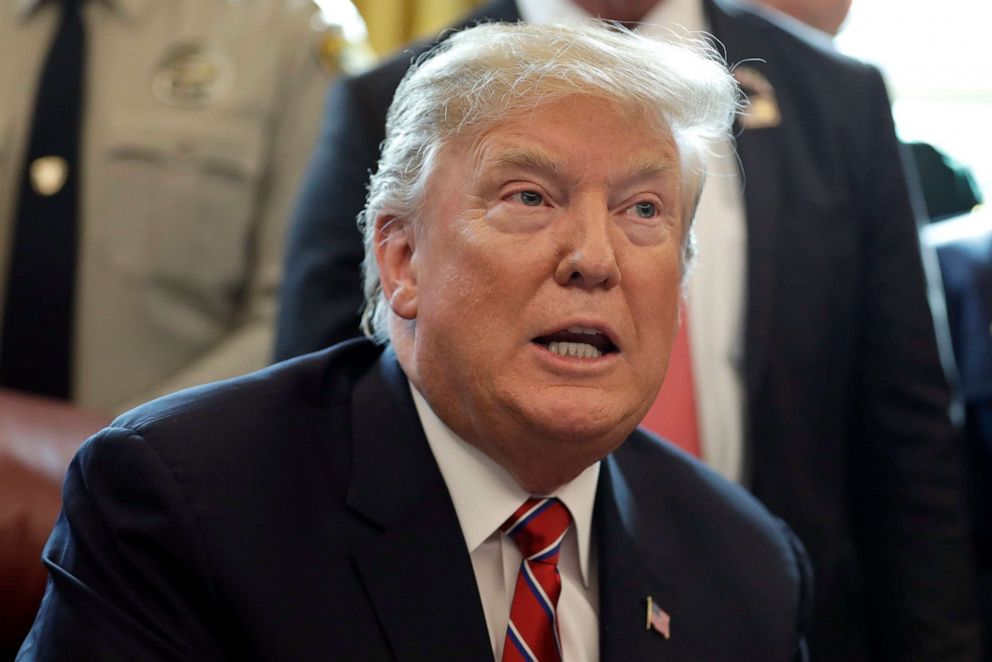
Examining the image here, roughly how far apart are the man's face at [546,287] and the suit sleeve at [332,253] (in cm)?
52

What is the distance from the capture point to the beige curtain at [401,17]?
387 centimetres

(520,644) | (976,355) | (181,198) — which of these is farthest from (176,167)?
(976,355)

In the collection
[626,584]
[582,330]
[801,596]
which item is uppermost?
[582,330]

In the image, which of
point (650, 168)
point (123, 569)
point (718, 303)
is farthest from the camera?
point (718, 303)

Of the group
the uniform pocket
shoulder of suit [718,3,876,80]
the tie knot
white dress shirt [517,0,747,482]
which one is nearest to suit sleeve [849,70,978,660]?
shoulder of suit [718,3,876,80]

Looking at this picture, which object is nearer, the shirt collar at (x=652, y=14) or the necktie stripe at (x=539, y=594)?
the necktie stripe at (x=539, y=594)

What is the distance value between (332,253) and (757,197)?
0.74 meters

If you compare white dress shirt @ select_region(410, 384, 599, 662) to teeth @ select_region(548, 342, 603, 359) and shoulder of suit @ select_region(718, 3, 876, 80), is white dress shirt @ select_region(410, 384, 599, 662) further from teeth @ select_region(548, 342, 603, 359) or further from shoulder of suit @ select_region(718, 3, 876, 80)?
shoulder of suit @ select_region(718, 3, 876, 80)

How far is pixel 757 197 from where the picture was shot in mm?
2553

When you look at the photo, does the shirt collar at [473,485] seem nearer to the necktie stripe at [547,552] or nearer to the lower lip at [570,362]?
the necktie stripe at [547,552]

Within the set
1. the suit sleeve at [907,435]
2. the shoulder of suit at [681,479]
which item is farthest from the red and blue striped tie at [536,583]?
the suit sleeve at [907,435]

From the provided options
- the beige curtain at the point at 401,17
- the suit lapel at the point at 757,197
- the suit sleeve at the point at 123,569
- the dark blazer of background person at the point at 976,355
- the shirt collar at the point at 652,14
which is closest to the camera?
the suit sleeve at the point at 123,569

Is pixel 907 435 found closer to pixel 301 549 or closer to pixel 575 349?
pixel 575 349

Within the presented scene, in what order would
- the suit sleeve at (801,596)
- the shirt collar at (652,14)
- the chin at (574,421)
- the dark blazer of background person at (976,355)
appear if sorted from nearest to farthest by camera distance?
the chin at (574,421) < the suit sleeve at (801,596) < the shirt collar at (652,14) < the dark blazer of background person at (976,355)
